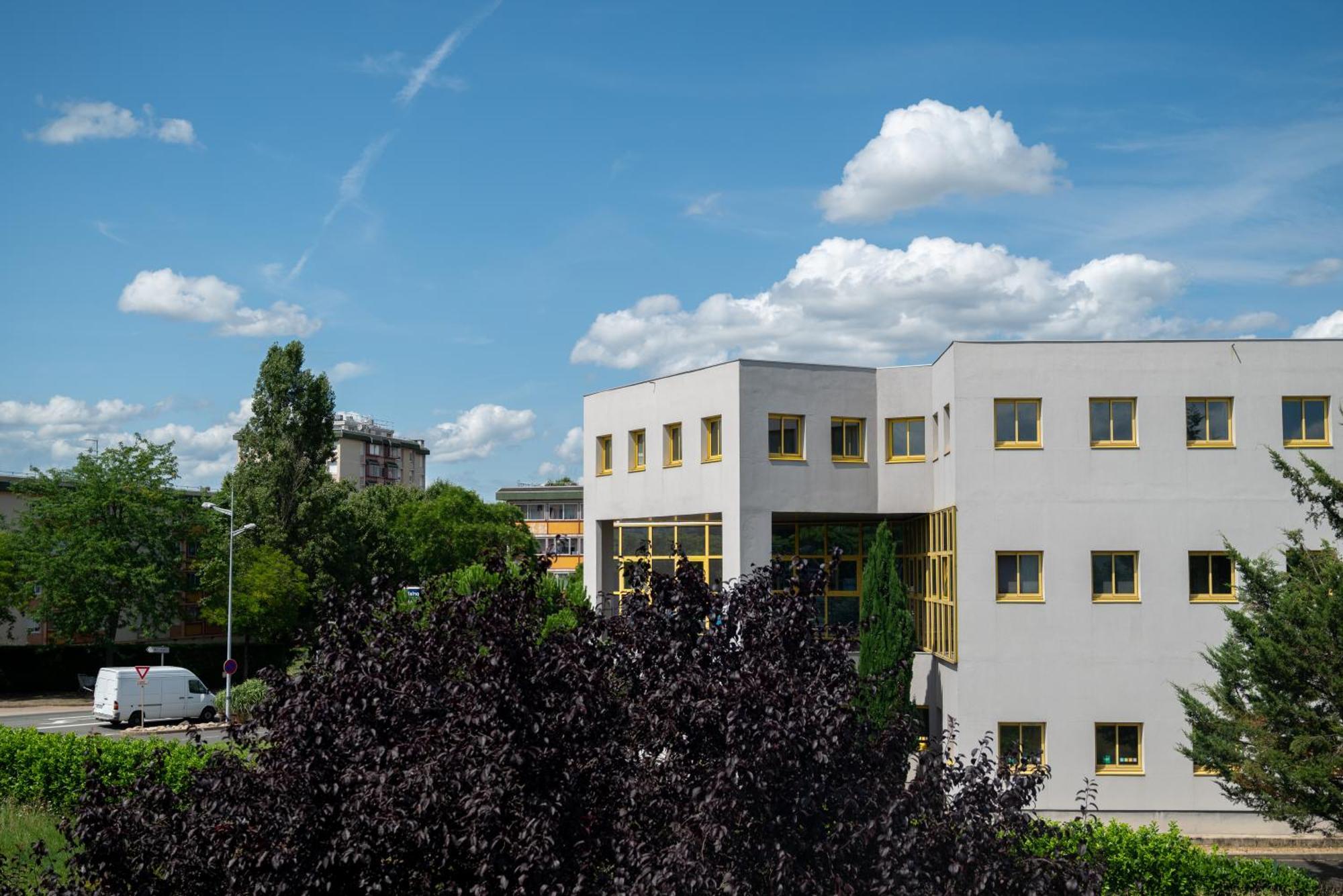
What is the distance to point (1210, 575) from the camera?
27.3m

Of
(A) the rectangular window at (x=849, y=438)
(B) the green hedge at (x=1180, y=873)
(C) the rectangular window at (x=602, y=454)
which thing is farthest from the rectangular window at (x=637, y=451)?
(B) the green hedge at (x=1180, y=873)

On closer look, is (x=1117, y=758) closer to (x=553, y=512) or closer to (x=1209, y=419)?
(x=1209, y=419)

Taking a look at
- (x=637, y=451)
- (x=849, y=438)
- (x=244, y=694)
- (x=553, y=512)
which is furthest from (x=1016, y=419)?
(x=553, y=512)

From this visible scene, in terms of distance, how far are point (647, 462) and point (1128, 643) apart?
45.8ft

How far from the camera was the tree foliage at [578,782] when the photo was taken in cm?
796

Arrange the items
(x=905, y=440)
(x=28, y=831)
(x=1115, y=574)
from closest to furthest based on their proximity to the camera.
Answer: (x=28, y=831), (x=1115, y=574), (x=905, y=440)

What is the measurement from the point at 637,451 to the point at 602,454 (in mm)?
2092

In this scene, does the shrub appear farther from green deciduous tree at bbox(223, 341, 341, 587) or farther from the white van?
green deciduous tree at bbox(223, 341, 341, 587)

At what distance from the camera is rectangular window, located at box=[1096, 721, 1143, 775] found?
26969 mm

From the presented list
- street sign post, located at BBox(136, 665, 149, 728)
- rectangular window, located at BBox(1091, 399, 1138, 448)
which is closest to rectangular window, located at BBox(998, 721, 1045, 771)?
rectangular window, located at BBox(1091, 399, 1138, 448)

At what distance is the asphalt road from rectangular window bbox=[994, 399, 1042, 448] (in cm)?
2600

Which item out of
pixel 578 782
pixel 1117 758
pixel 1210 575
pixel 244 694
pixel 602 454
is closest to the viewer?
pixel 578 782

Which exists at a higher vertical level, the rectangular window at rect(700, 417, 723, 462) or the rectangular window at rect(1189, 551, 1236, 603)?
the rectangular window at rect(700, 417, 723, 462)

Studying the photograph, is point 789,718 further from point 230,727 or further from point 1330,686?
point 1330,686
